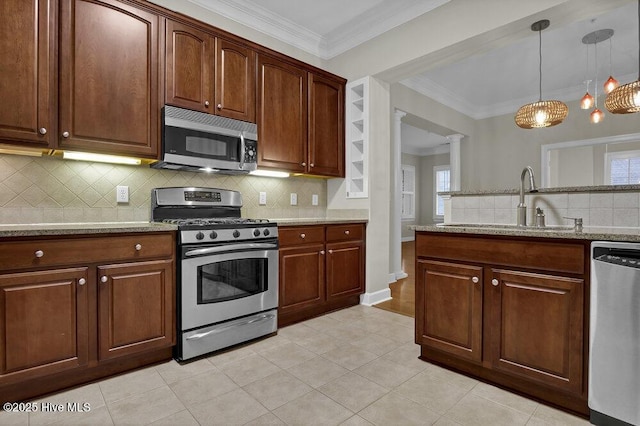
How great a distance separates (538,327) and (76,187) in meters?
3.03

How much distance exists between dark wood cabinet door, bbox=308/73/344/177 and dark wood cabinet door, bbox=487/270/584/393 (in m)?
2.09

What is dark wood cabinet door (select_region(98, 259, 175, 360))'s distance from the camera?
192 centimetres

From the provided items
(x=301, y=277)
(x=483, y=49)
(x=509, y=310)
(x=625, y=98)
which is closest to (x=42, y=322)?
(x=301, y=277)

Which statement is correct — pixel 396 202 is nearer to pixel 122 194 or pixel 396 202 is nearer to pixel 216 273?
pixel 216 273

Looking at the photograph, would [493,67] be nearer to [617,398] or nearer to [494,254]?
[494,254]

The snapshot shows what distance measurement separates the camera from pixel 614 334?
147 centimetres

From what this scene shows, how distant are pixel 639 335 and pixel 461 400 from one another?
850 millimetres

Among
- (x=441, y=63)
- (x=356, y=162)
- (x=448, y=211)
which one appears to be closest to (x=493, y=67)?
(x=441, y=63)

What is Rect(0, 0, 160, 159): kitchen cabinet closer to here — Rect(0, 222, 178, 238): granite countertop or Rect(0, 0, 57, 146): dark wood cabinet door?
Rect(0, 0, 57, 146): dark wood cabinet door

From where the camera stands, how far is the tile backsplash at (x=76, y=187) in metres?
2.13

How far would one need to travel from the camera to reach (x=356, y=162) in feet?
12.0

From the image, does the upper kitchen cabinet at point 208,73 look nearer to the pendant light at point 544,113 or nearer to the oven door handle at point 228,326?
the oven door handle at point 228,326

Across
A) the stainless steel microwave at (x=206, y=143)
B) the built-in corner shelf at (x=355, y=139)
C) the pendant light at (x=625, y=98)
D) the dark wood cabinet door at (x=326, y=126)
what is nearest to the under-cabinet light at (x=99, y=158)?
the stainless steel microwave at (x=206, y=143)

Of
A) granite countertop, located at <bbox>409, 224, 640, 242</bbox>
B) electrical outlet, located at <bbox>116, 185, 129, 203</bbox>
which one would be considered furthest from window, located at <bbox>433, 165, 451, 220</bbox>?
electrical outlet, located at <bbox>116, 185, 129, 203</bbox>
